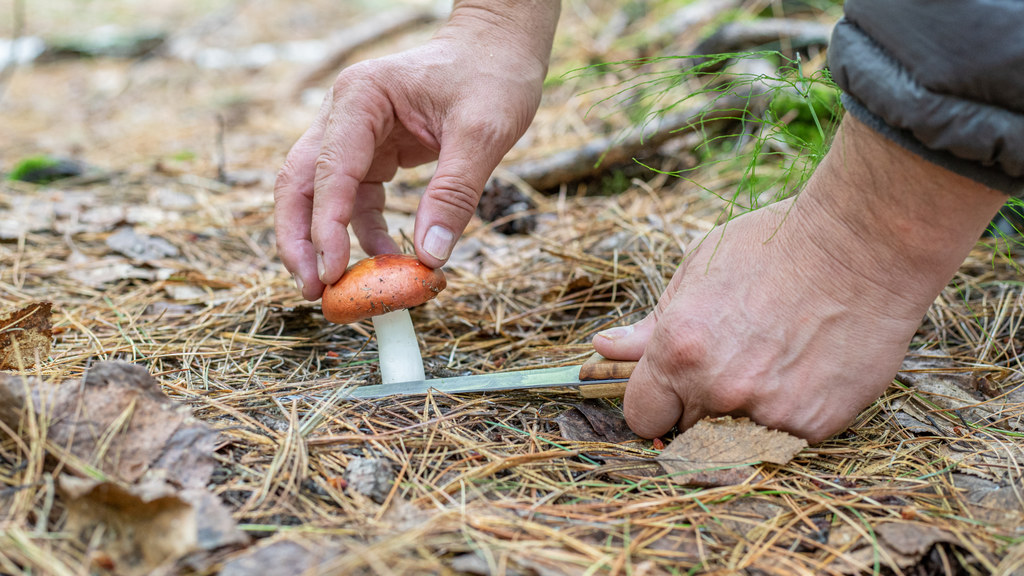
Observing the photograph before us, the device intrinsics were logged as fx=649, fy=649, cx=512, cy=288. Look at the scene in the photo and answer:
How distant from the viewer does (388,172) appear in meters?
2.60

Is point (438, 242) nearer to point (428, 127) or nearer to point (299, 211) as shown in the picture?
point (428, 127)

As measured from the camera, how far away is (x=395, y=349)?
83.0 inches

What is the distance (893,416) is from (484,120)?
5.06 ft

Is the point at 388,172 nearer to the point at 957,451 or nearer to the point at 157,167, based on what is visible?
the point at 957,451

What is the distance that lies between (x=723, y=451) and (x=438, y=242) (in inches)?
40.5

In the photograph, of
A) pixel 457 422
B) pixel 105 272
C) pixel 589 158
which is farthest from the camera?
pixel 589 158

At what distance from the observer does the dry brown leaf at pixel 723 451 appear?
63.4 inches

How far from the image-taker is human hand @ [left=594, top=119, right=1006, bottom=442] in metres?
1.63

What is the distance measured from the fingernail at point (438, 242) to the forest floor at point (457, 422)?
46 cm

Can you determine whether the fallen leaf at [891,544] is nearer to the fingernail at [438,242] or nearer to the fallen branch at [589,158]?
the fingernail at [438,242]

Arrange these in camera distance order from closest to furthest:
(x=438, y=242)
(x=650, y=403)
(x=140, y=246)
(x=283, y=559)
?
(x=283, y=559), (x=650, y=403), (x=438, y=242), (x=140, y=246)

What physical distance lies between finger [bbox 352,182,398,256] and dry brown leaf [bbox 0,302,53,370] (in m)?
1.03

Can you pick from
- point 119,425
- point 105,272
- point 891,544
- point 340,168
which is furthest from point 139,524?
point 105,272

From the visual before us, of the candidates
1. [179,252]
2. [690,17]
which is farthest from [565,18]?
[179,252]
